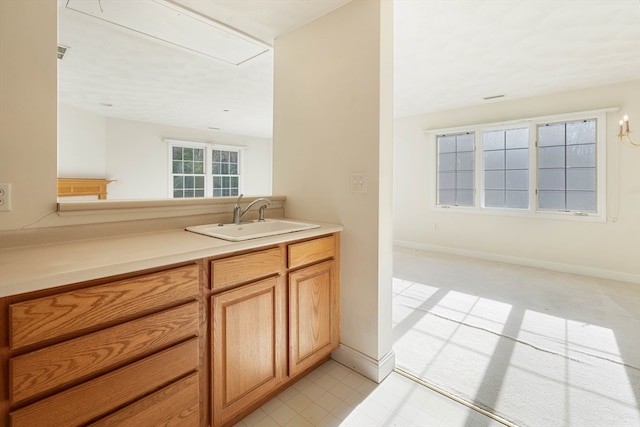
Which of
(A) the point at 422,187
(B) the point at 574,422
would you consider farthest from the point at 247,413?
(A) the point at 422,187

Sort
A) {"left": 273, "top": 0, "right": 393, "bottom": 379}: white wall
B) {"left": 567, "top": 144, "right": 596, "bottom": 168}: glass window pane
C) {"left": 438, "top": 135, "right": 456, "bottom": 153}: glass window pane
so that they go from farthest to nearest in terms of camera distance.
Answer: {"left": 438, "top": 135, "right": 456, "bottom": 153}: glass window pane
{"left": 567, "top": 144, "right": 596, "bottom": 168}: glass window pane
{"left": 273, "top": 0, "right": 393, "bottom": 379}: white wall

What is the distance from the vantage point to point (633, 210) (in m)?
3.54

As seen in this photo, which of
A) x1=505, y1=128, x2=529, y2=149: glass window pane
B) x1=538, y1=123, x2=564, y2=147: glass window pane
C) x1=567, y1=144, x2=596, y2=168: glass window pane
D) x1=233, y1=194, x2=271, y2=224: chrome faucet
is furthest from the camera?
x1=505, y1=128, x2=529, y2=149: glass window pane

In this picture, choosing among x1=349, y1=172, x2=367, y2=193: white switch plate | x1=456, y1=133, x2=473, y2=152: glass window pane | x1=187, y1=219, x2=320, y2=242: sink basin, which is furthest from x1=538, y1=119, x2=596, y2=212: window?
x1=187, y1=219, x2=320, y2=242: sink basin

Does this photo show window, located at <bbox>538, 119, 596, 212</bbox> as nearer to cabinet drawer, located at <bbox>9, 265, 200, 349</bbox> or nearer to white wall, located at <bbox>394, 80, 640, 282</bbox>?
white wall, located at <bbox>394, 80, 640, 282</bbox>

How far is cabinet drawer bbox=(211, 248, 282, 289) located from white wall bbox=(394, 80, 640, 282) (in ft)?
13.4

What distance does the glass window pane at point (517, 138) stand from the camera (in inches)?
169

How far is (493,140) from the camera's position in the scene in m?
4.58

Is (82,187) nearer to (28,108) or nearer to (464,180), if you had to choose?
(28,108)

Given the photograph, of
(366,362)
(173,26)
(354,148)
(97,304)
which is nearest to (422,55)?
(354,148)

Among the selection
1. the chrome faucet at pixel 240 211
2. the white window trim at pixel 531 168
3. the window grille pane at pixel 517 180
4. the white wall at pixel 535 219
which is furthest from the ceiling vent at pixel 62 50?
the window grille pane at pixel 517 180

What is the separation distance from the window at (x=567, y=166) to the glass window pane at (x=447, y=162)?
117 centimetres

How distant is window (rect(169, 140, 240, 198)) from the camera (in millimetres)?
6648

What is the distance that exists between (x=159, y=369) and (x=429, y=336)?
6.29 ft
